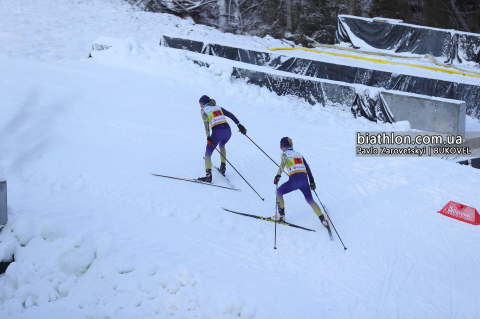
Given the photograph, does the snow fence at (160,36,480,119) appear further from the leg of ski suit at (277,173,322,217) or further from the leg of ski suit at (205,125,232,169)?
the leg of ski suit at (277,173,322,217)

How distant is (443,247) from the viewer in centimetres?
679

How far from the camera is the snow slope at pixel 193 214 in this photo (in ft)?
17.4

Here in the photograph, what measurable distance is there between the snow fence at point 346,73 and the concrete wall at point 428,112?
6.82 feet

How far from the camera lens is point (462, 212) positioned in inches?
298

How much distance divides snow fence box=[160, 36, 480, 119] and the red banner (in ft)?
20.6

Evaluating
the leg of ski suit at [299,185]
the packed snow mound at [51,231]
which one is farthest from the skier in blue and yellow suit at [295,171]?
the packed snow mound at [51,231]

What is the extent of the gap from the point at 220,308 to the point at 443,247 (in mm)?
3786

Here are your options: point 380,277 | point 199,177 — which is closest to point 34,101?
point 199,177

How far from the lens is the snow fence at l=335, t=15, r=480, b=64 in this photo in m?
16.6

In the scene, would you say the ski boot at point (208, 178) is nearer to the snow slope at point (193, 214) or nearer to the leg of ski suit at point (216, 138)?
the leg of ski suit at point (216, 138)

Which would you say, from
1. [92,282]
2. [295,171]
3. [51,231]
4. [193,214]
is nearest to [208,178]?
[193,214]

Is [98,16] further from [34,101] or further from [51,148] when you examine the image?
[51,148]

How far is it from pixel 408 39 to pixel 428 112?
298 inches

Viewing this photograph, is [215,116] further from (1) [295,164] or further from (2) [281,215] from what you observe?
(2) [281,215]
